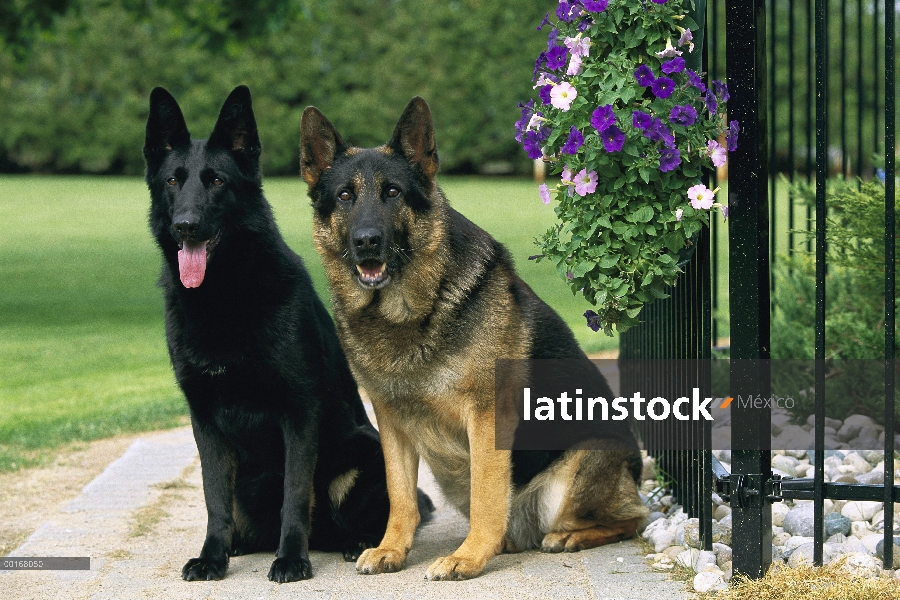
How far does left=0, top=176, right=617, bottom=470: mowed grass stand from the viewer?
8.26 meters

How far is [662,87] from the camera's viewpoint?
137 inches

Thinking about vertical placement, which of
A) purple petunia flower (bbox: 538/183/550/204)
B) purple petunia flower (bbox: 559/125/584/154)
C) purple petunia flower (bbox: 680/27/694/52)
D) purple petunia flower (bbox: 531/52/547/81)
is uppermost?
purple petunia flower (bbox: 680/27/694/52)

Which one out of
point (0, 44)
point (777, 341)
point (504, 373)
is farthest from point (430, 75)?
point (504, 373)

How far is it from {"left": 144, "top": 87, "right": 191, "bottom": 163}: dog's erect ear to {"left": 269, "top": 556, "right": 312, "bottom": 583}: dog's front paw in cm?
172

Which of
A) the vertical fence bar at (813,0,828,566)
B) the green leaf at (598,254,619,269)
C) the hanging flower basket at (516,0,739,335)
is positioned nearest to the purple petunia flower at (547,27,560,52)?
the hanging flower basket at (516,0,739,335)

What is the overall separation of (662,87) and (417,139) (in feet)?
3.63

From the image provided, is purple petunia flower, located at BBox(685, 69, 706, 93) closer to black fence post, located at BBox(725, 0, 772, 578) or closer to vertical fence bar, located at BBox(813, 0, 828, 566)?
black fence post, located at BBox(725, 0, 772, 578)

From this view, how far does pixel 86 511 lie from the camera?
206 inches

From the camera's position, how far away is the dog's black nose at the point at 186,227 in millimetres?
3943

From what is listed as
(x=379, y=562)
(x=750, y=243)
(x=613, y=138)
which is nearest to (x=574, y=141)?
(x=613, y=138)

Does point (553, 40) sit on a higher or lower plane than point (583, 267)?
higher

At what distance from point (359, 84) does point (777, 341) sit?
1291 inches

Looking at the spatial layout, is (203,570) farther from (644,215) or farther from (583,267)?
(644,215)

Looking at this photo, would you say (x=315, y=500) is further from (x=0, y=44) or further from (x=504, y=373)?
(x=0, y=44)
